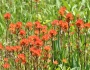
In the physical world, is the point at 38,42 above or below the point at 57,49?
above

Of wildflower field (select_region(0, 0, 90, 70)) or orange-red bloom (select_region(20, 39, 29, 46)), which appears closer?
orange-red bloom (select_region(20, 39, 29, 46))

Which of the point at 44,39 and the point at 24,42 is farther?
the point at 44,39

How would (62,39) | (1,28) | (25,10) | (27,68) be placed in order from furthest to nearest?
(25,10) → (1,28) → (62,39) → (27,68)

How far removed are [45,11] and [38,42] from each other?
9.39 feet

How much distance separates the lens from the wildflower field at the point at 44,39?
3580 millimetres

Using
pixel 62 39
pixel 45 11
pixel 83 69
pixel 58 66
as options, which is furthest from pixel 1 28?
pixel 83 69

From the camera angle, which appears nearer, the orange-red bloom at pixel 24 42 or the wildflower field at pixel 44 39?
the orange-red bloom at pixel 24 42

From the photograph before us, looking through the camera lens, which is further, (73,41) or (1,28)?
(1,28)

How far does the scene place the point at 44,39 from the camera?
3.67 m

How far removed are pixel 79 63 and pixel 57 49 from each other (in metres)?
0.38

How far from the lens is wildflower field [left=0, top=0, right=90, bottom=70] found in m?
3.58

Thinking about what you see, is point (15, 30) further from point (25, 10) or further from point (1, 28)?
Result: point (25, 10)

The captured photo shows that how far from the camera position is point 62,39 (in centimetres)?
460

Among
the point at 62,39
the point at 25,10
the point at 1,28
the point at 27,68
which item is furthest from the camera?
the point at 25,10
